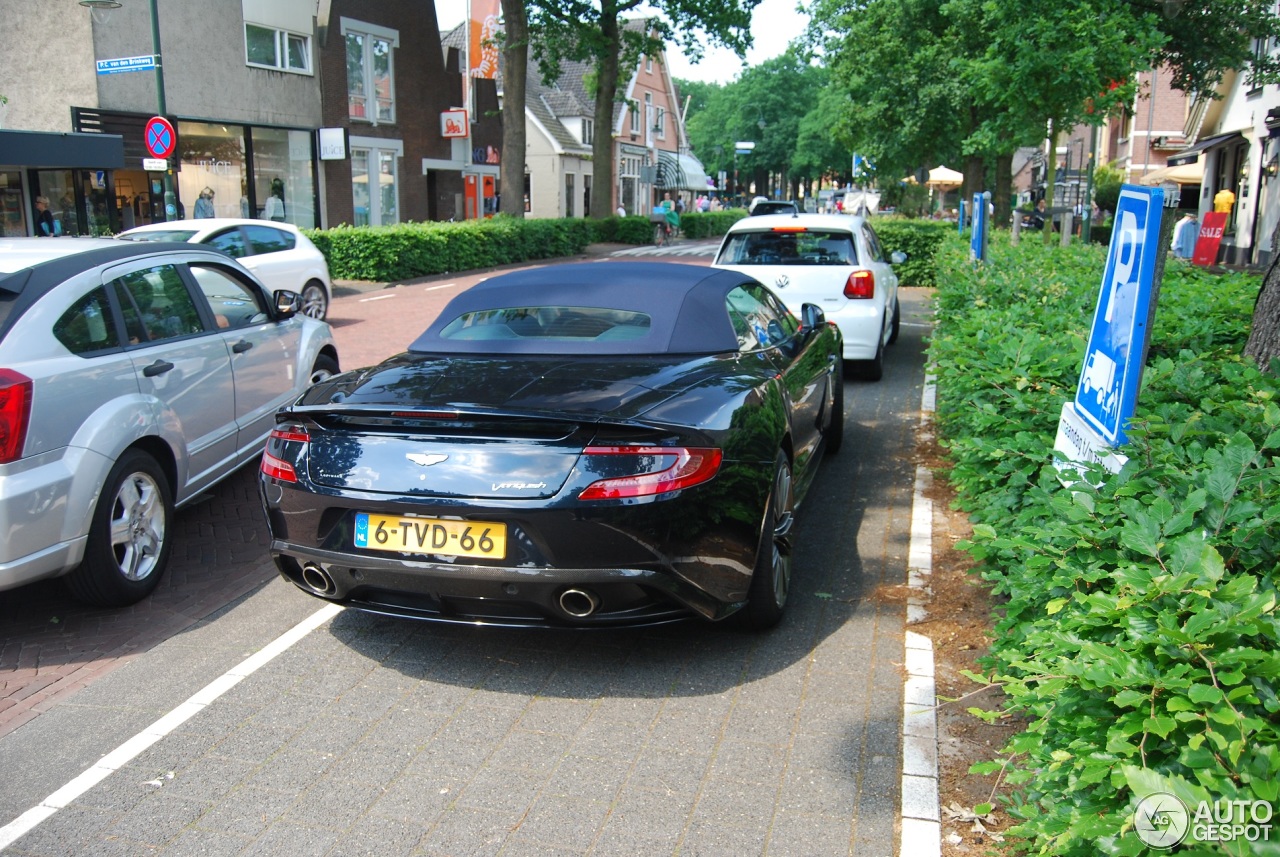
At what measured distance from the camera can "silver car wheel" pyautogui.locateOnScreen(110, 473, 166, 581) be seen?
4910mm

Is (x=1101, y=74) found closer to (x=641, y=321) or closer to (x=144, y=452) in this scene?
(x=641, y=321)

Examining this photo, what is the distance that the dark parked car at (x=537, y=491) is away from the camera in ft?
12.5

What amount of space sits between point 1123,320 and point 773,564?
174 centimetres

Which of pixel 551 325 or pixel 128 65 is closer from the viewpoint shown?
pixel 551 325

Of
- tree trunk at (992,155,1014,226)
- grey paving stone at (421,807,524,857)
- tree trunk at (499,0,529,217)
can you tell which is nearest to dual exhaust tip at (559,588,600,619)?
grey paving stone at (421,807,524,857)

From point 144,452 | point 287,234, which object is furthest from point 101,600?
point 287,234

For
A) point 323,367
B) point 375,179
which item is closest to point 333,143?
point 375,179

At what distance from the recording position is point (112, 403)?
4902 mm

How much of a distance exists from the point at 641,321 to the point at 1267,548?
2.96 m

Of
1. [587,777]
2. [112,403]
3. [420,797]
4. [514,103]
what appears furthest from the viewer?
[514,103]

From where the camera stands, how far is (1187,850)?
6.57 ft

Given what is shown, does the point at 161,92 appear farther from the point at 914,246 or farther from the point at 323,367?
the point at 914,246

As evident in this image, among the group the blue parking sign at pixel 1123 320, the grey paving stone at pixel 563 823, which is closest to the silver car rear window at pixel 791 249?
the blue parking sign at pixel 1123 320

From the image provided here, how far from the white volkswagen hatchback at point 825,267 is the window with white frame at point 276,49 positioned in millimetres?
21213
